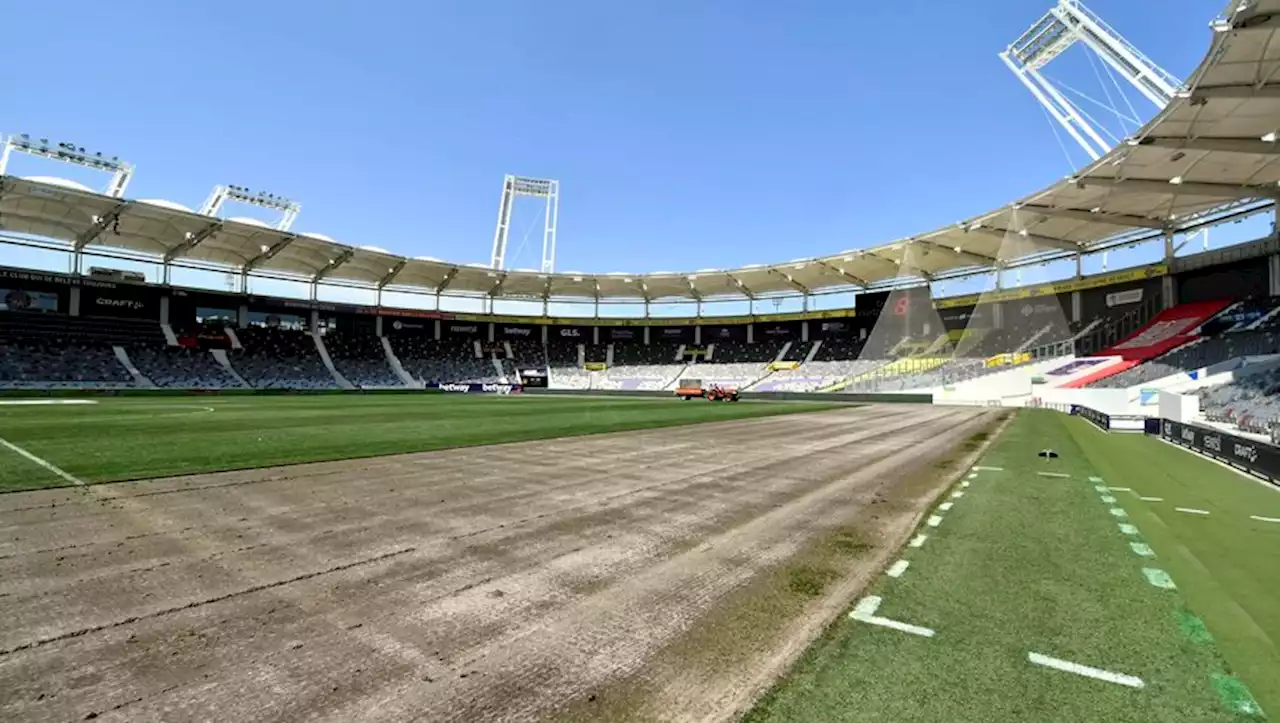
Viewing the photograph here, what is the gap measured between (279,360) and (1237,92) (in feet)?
231

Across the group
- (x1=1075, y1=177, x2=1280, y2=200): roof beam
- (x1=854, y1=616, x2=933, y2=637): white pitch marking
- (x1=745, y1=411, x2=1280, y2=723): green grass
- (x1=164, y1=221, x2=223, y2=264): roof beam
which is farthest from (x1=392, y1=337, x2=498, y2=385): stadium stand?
(x1=854, y1=616, x2=933, y2=637): white pitch marking

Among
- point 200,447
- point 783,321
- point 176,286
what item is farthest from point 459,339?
point 200,447

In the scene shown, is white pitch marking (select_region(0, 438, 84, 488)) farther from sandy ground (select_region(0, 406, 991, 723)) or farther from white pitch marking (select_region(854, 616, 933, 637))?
white pitch marking (select_region(854, 616, 933, 637))

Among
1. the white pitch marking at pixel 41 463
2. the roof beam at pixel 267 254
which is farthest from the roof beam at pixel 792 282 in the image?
the white pitch marking at pixel 41 463

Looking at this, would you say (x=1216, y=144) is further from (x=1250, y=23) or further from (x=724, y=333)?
(x=724, y=333)

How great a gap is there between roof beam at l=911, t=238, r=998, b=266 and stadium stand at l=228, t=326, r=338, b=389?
2362 inches

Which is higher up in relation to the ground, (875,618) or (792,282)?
(792,282)

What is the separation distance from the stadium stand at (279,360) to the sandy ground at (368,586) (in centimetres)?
5333

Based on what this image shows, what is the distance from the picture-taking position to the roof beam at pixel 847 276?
60.7 m

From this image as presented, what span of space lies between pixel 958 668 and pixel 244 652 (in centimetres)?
413

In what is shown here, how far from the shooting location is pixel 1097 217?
1604 inches

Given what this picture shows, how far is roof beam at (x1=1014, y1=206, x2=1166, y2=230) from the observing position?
40250 mm

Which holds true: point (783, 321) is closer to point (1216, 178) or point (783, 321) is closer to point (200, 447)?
point (1216, 178)

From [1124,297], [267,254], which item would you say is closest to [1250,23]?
[1124,297]
